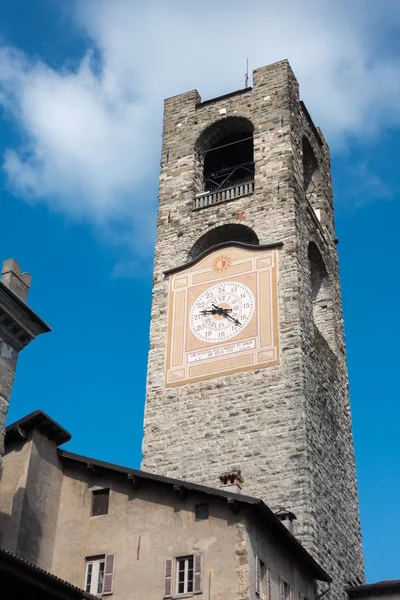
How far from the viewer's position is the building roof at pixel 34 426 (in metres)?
16.0

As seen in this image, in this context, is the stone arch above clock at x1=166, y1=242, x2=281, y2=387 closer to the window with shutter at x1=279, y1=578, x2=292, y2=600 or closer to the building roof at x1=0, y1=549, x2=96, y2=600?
the window with shutter at x1=279, y1=578, x2=292, y2=600

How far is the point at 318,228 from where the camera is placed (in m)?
26.4

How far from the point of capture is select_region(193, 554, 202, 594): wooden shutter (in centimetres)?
1442

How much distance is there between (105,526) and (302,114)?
652 inches

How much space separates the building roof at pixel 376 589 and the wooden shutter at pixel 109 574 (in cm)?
634

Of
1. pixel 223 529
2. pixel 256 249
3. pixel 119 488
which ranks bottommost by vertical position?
pixel 223 529

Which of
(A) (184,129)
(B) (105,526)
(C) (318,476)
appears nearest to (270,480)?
(C) (318,476)

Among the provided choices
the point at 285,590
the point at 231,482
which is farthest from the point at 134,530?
the point at 285,590

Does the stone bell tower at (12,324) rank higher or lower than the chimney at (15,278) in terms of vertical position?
lower

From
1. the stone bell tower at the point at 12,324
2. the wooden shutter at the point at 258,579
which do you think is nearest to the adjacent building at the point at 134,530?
the wooden shutter at the point at 258,579

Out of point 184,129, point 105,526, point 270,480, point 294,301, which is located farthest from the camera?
point 184,129

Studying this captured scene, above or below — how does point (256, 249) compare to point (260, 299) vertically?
above

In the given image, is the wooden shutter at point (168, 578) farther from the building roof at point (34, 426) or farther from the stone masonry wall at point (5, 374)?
the stone masonry wall at point (5, 374)

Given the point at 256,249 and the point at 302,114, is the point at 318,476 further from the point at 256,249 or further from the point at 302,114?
the point at 302,114
